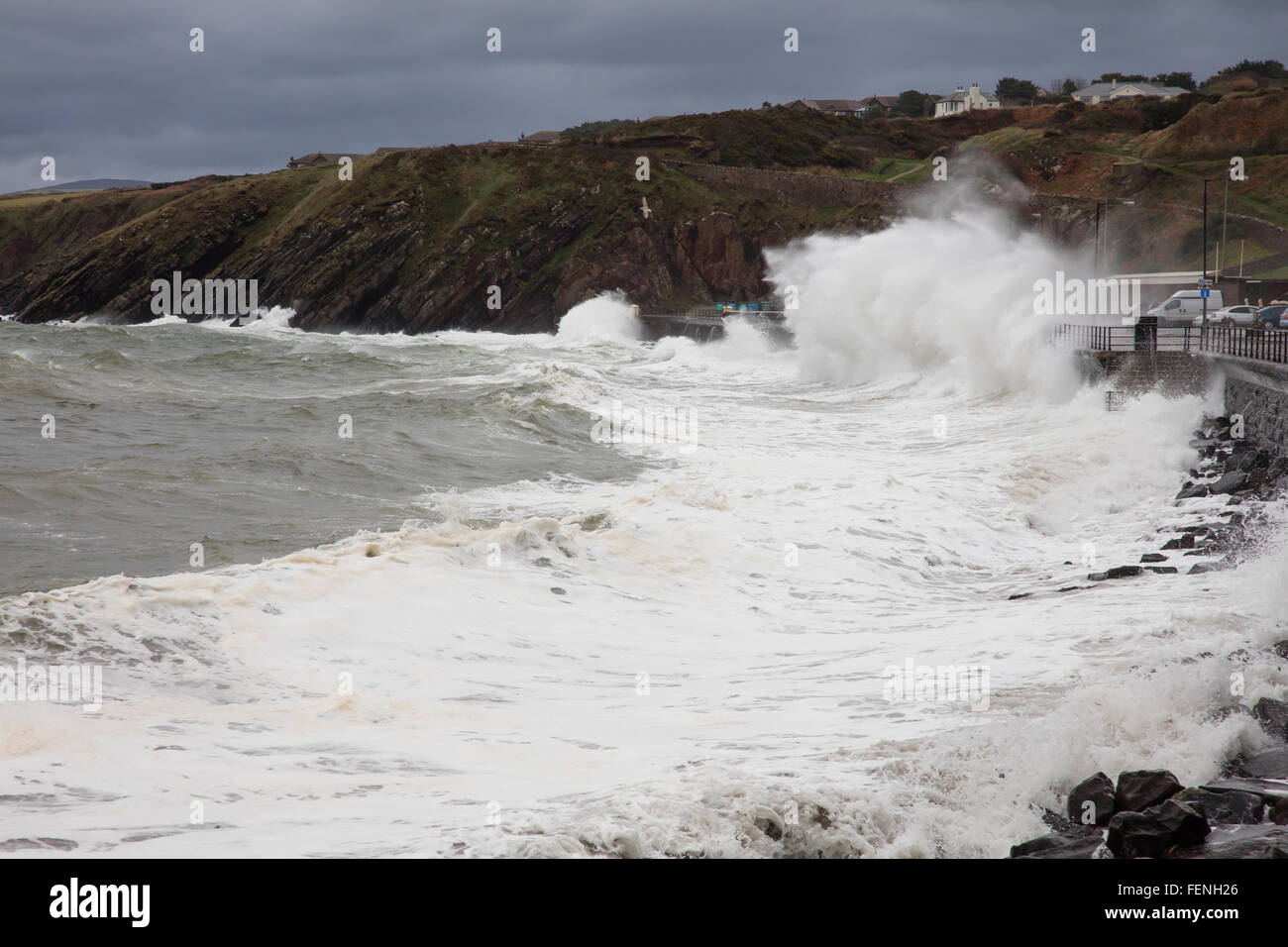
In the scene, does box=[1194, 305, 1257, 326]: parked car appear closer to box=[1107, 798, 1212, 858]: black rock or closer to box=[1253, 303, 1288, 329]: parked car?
box=[1253, 303, 1288, 329]: parked car

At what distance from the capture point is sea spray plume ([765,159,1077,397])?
30103 mm

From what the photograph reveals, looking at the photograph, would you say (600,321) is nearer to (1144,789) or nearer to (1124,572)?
(1124,572)

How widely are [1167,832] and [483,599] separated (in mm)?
6766

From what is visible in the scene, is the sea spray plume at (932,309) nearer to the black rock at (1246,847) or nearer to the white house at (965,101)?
the black rock at (1246,847)

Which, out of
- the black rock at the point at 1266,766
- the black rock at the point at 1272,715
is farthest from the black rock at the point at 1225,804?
the black rock at the point at 1272,715

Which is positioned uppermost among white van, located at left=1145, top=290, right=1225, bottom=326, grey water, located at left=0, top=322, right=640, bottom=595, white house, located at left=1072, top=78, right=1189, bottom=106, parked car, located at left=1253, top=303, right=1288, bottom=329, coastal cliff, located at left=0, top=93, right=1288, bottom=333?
white house, located at left=1072, top=78, right=1189, bottom=106

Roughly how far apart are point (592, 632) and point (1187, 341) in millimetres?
19195

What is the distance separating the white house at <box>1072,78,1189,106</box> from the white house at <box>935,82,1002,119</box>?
1008cm

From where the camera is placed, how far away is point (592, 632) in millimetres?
10586

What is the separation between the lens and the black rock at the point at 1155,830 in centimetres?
557

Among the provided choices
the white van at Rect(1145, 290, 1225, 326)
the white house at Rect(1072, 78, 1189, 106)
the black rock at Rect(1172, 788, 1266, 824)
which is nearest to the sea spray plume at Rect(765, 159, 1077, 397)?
the white van at Rect(1145, 290, 1225, 326)
